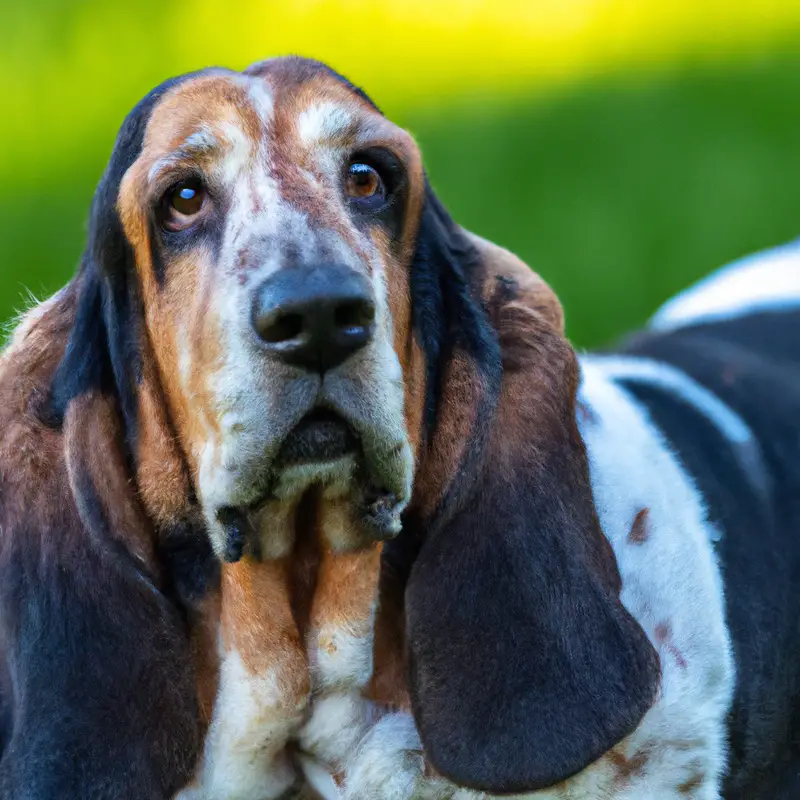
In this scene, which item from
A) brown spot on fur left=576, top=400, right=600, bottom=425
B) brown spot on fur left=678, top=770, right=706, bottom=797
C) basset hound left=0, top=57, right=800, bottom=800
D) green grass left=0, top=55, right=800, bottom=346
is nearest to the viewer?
basset hound left=0, top=57, right=800, bottom=800

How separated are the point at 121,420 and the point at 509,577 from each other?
0.90 metres

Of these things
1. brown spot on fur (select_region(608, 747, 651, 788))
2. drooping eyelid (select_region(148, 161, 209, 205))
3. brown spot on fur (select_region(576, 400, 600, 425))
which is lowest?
brown spot on fur (select_region(608, 747, 651, 788))

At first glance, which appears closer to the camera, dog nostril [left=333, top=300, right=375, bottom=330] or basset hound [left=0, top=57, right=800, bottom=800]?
dog nostril [left=333, top=300, right=375, bottom=330]

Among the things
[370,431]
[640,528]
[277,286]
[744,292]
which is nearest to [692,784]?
[640,528]

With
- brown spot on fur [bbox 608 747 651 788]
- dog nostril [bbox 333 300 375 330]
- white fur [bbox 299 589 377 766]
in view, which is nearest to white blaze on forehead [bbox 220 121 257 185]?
dog nostril [bbox 333 300 375 330]

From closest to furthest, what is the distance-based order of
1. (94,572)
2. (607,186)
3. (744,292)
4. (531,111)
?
1. (94,572)
2. (744,292)
3. (607,186)
4. (531,111)

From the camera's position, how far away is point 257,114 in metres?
3.26

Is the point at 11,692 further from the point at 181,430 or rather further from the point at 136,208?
the point at 136,208

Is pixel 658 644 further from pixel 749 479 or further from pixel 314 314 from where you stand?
pixel 314 314

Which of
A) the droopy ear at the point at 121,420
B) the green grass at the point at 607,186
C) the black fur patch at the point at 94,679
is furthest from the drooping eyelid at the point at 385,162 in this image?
the green grass at the point at 607,186

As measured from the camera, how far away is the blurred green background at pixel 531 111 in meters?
7.77

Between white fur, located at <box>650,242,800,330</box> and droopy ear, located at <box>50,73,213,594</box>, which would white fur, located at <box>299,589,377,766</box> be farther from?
white fur, located at <box>650,242,800,330</box>

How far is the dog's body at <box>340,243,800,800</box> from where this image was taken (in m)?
3.38

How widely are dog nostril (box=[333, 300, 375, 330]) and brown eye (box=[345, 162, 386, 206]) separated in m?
0.47
